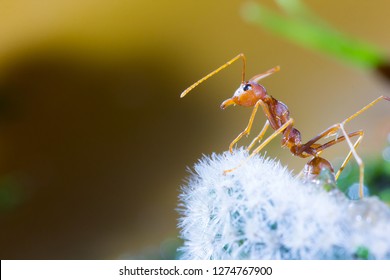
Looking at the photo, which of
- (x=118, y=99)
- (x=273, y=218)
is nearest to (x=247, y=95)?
(x=273, y=218)

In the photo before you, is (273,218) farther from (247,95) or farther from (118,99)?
(118,99)

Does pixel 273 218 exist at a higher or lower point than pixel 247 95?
lower

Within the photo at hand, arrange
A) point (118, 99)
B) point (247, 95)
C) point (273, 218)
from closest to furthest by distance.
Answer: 1. point (273, 218)
2. point (247, 95)
3. point (118, 99)

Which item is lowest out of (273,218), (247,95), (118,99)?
(273,218)

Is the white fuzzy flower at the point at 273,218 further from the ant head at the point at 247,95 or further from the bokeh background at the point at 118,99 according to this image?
the bokeh background at the point at 118,99

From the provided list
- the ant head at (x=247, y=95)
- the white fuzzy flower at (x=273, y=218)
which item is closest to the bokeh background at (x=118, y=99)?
the ant head at (x=247, y=95)

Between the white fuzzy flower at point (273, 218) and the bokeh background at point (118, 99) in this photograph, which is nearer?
the white fuzzy flower at point (273, 218)
